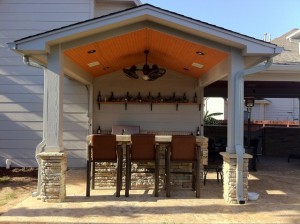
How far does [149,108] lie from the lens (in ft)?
31.8

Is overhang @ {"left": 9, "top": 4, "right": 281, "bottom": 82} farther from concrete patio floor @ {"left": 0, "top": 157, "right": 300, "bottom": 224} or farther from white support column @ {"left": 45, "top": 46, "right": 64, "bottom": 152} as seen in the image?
concrete patio floor @ {"left": 0, "top": 157, "right": 300, "bottom": 224}

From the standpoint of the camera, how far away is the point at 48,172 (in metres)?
5.76

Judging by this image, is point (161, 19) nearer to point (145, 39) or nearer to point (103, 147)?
point (145, 39)

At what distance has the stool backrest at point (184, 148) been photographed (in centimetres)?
629

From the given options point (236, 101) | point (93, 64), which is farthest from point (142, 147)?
point (93, 64)

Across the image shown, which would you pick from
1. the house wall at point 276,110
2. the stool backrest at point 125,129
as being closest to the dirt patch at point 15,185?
the stool backrest at point 125,129

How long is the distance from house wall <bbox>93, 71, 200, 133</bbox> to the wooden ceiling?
38cm

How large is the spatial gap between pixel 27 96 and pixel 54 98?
3.89 m

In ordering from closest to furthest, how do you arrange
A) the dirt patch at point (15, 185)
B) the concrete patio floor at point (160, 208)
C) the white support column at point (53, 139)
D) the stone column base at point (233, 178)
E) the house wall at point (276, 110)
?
1. the concrete patio floor at point (160, 208)
2. the white support column at point (53, 139)
3. the stone column base at point (233, 178)
4. the dirt patch at point (15, 185)
5. the house wall at point (276, 110)

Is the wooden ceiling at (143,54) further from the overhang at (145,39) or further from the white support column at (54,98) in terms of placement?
the white support column at (54,98)

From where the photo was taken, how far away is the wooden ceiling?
6418 mm

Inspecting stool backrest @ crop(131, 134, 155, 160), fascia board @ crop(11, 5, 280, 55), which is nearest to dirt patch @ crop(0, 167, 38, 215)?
stool backrest @ crop(131, 134, 155, 160)

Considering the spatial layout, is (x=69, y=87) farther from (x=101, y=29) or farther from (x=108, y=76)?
(x=101, y=29)

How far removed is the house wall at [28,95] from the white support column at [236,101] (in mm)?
4607
